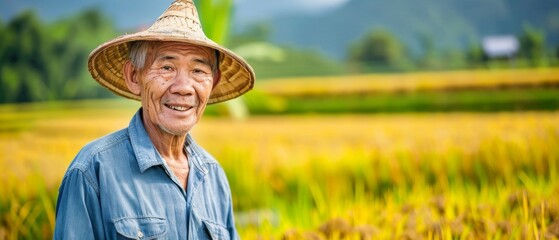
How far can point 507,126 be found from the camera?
4797 mm

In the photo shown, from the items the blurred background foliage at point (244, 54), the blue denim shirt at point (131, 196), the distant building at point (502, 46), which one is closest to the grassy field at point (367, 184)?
the blurred background foliage at point (244, 54)

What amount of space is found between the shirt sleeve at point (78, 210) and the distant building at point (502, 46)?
1018 cm

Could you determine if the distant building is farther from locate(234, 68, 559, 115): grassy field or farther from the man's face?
the man's face

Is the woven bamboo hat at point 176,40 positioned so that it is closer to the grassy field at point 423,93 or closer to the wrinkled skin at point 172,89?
the wrinkled skin at point 172,89

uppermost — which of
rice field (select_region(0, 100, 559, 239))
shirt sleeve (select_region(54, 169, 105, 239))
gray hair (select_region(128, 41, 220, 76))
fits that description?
gray hair (select_region(128, 41, 220, 76))

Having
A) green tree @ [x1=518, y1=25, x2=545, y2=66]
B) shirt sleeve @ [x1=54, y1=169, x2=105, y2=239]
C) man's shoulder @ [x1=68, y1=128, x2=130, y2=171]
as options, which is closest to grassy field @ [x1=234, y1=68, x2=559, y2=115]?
green tree @ [x1=518, y1=25, x2=545, y2=66]

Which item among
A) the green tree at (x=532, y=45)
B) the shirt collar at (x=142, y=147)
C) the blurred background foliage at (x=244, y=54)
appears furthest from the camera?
the green tree at (x=532, y=45)

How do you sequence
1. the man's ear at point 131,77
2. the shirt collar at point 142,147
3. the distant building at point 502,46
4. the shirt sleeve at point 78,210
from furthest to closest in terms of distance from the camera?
the distant building at point 502,46, the man's ear at point 131,77, the shirt collar at point 142,147, the shirt sleeve at point 78,210

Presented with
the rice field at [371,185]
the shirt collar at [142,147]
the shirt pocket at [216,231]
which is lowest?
the rice field at [371,185]

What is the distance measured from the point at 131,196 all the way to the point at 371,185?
2715 millimetres

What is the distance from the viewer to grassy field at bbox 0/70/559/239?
216 centimetres

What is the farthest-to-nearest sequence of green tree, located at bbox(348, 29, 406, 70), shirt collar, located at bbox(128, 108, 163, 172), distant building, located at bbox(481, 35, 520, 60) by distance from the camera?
green tree, located at bbox(348, 29, 406, 70), distant building, located at bbox(481, 35, 520, 60), shirt collar, located at bbox(128, 108, 163, 172)

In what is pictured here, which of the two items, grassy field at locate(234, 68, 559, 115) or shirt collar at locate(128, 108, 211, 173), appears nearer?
shirt collar at locate(128, 108, 211, 173)

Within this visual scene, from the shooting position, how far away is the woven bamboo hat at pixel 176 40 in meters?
1.35
